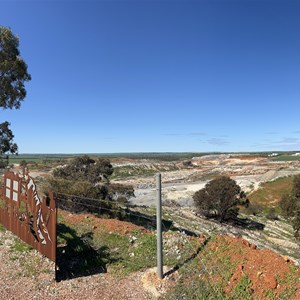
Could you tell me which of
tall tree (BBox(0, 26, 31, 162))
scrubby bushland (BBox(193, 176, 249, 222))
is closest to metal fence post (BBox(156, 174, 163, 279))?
tall tree (BBox(0, 26, 31, 162))

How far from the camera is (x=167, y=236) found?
11.4m

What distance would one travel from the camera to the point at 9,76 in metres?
18.3

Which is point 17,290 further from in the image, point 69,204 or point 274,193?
point 274,193

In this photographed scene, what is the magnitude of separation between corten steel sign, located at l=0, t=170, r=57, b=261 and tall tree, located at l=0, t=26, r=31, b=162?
7938 millimetres

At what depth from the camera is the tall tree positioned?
17.7 meters

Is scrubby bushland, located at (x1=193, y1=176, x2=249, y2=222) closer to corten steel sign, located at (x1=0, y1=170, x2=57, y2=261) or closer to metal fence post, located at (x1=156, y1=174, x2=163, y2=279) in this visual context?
corten steel sign, located at (x1=0, y1=170, x2=57, y2=261)

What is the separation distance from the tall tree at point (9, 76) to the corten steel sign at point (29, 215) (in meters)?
7.94

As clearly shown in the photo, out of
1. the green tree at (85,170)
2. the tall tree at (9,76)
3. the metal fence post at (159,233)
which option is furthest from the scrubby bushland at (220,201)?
the metal fence post at (159,233)

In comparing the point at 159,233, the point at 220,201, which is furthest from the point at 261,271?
the point at 220,201

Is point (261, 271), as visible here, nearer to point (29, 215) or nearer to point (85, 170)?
point (29, 215)

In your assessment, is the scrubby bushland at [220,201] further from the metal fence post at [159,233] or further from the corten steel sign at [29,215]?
the metal fence post at [159,233]

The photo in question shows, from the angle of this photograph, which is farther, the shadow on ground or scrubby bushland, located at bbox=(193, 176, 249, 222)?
scrubby bushland, located at bbox=(193, 176, 249, 222)

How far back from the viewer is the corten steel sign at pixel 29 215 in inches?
366

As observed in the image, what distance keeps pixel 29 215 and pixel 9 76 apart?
10.6 m
